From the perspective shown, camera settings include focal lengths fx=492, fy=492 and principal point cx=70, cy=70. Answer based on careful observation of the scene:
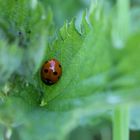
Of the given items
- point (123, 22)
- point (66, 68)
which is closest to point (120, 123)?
point (66, 68)

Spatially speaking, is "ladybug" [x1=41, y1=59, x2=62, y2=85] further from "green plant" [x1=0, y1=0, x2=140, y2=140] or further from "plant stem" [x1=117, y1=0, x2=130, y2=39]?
"plant stem" [x1=117, y1=0, x2=130, y2=39]

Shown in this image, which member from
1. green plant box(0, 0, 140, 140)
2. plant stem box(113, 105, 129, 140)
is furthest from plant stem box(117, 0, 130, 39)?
plant stem box(113, 105, 129, 140)

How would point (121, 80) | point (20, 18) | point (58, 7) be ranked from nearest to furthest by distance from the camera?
point (121, 80) < point (20, 18) < point (58, 7)

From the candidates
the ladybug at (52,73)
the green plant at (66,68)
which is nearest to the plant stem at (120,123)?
the green plant at (66,68)

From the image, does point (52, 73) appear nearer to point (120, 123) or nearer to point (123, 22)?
point (120, 123)

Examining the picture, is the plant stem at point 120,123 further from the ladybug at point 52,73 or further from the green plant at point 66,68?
the ladybug at point 52,73

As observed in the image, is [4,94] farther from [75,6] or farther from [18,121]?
[75,6]

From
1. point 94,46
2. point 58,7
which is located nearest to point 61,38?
point 94,46
